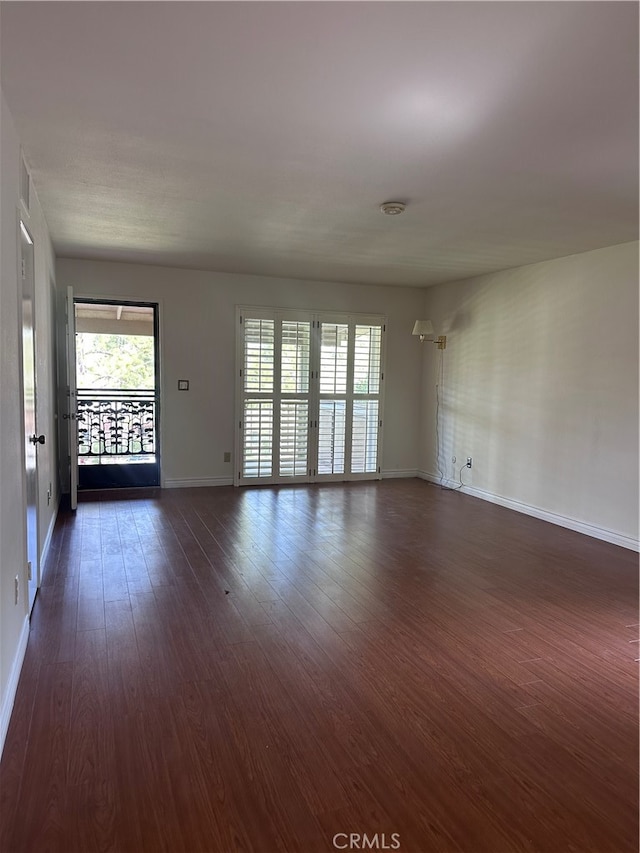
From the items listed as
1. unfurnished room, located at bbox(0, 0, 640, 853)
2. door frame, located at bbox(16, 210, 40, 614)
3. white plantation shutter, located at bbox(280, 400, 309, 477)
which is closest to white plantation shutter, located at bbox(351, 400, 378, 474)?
white plantation shutter, located at bbox(280, 400, 309, 477)

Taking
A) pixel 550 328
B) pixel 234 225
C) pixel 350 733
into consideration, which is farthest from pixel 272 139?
pixel 550 328

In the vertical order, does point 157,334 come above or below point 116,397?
above

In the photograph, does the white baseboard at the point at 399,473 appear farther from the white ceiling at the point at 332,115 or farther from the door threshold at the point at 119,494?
the white ceiling at the point at 332,115

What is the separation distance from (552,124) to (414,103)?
25.5 inches

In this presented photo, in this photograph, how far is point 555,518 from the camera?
5129mm

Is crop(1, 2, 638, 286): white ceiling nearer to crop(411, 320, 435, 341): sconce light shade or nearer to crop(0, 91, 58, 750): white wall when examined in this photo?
crop(0, 91, 58, 750): white wall

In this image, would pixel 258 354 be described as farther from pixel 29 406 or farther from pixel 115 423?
pixel 29 406

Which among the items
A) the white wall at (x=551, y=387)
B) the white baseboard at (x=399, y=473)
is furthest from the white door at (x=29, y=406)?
the white baseboard at (x=399, y=473)

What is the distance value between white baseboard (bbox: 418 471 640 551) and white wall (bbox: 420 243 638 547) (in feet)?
0.05

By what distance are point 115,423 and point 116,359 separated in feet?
2.97

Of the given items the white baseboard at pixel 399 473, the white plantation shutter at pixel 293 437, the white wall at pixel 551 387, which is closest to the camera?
the white wall at pixel 551 387

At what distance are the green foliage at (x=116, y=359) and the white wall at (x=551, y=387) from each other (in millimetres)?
3891

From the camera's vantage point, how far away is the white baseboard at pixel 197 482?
20.6ft

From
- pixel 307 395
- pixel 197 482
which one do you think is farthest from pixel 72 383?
pixel 307 395
